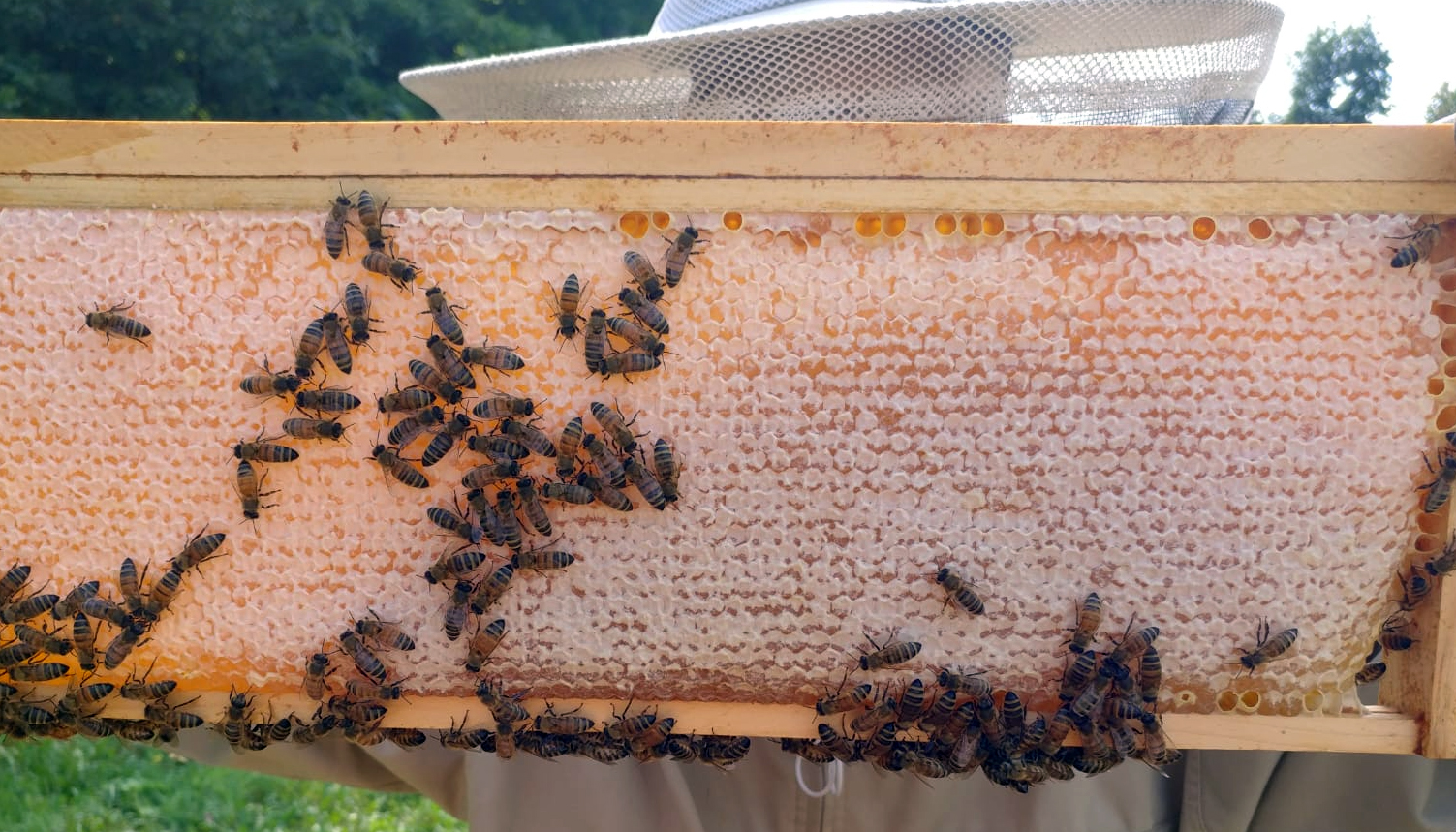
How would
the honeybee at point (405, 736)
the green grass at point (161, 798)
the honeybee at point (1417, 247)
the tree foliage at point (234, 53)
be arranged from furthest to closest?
the tree foliage at point (234, 53) < the green grass at point (161, 798) < the honeybee at point (405, 736) < the honeybee at point (1417, 247)

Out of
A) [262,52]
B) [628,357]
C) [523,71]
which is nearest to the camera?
[628,357]

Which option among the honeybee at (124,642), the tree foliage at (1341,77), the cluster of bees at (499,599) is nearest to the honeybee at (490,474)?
the cluster of bees at (499,599)

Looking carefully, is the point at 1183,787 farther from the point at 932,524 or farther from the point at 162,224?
the point at 162,224

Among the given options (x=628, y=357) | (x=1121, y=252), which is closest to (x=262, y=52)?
(x=628, y=357)

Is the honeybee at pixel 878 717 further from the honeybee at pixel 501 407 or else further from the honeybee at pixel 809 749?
the honeybee at pixel 501 407

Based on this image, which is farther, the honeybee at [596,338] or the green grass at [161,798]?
the green grass at [161,798]
